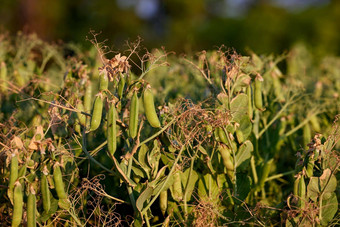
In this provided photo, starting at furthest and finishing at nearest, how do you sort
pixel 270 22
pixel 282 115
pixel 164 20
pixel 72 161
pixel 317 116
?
pixel 164 20 < pixel 270 22 < pixel 317 116 < pixel 282 115 < pixel 72 161

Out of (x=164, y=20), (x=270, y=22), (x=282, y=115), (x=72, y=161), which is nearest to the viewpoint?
(x=72, y=161)

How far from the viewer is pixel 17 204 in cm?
192

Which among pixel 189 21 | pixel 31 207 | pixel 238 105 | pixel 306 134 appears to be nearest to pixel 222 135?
pixel 238 105

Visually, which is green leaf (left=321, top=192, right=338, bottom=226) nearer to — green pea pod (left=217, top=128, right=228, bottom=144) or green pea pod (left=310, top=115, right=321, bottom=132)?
green pea pod (left=217, top=128, right=228, bottom=144)

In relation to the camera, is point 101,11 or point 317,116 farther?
point 101,11

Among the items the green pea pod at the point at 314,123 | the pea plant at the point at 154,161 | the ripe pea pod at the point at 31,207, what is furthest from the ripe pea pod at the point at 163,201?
the green pea pod at the point at 314,123

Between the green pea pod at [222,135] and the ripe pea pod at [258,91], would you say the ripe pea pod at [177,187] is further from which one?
the ripe pea pod at [258,91]

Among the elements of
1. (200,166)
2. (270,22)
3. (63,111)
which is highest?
(270,22)

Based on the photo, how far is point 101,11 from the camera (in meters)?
28.6

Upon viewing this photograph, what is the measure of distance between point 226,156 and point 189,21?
26811mm

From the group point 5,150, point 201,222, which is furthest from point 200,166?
point 5,150

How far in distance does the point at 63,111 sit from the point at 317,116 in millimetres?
1718

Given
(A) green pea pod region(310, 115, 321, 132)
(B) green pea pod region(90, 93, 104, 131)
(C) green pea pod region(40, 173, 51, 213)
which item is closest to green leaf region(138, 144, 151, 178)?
(B) green pea pod region(90, 93, 104, 131)

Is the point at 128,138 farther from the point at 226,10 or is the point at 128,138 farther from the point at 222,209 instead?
the point at 226,10
